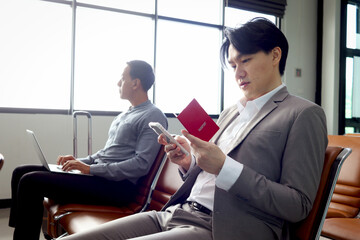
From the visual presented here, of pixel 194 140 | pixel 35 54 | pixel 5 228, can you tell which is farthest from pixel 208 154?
pixel 35 54

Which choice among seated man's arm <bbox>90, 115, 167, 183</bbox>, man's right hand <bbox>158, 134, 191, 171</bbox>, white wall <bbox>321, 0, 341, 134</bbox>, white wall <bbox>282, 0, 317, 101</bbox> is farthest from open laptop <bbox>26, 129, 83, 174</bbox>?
white wall <bbox>321, 0, 341, 134</bbox>

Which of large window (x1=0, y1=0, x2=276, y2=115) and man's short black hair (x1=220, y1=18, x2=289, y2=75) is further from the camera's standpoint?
large window (x1=0, y1=0, x2=276, y2=115)

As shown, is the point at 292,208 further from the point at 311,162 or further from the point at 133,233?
the point at 133,233

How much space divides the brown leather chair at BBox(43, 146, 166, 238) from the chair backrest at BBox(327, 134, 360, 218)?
0.86m

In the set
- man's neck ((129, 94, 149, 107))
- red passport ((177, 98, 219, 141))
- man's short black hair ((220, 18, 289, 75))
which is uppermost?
man's short black hair ((220, 18, 289, 75))

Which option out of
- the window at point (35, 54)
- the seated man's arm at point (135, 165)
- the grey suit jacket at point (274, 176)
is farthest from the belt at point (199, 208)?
the window at point (35, 54)

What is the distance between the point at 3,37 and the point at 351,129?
491 cm

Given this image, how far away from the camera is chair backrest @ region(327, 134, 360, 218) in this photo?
1557mm

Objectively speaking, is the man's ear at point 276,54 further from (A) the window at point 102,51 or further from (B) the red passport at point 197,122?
(A) the window at point 102,51

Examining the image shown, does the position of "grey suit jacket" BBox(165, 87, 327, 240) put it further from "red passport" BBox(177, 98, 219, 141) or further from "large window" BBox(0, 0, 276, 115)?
"large window" BBox(0, 0, 276, 115)

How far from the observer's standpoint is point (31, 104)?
3.52 meters

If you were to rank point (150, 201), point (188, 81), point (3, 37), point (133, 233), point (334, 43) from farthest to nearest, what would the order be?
point (334, 43), point (188, 81), point (3, 37), point (150, 201), point (133, 233)

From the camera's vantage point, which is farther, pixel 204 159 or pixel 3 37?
pixel 3 37

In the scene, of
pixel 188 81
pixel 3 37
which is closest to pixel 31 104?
pixel 3 37
